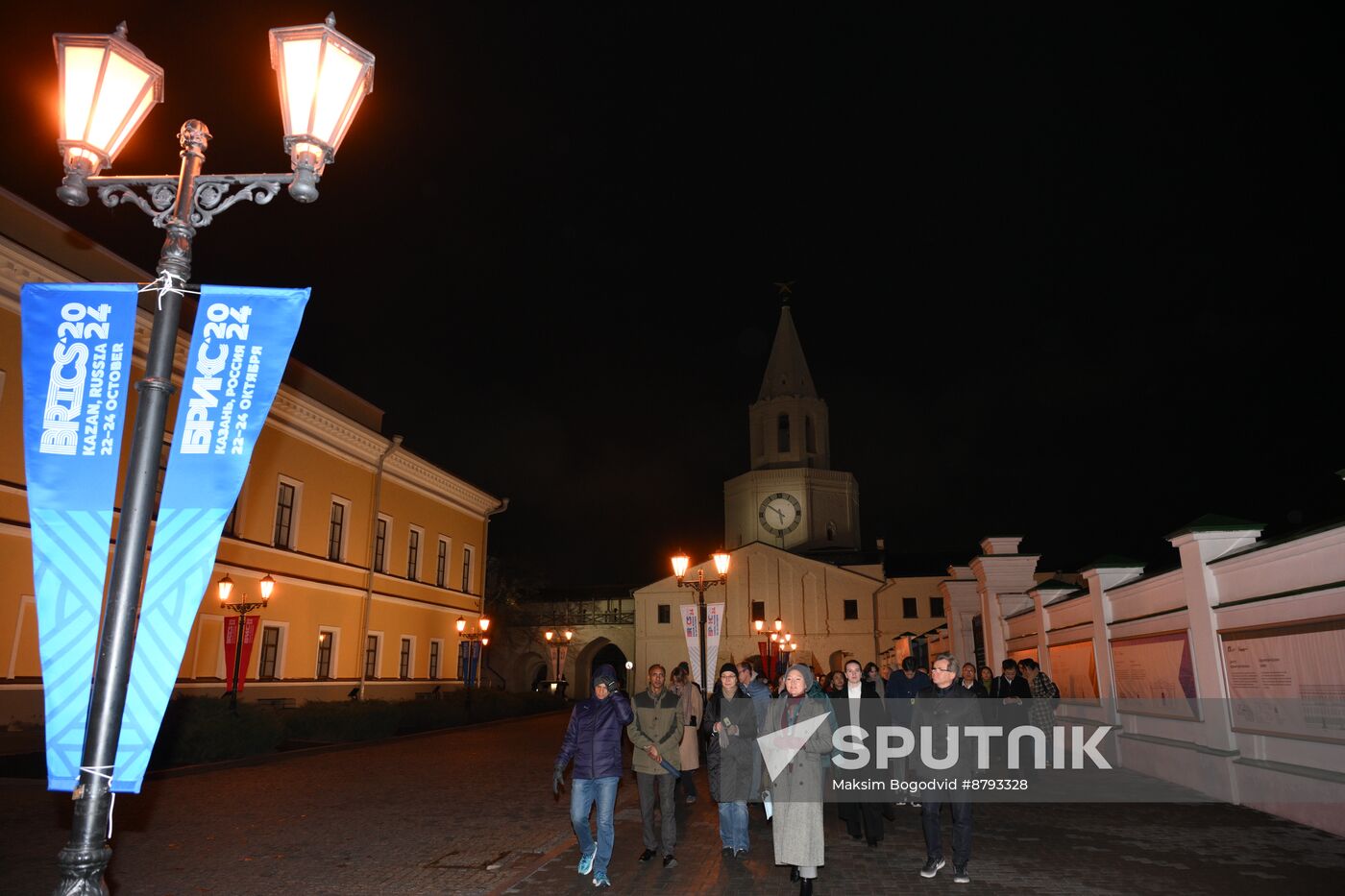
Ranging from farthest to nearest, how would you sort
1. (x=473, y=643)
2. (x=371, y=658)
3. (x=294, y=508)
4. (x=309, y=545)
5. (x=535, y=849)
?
(x=473, y=643) → (x=371, y=658) → (x=309, y=545) → (x=294, y=508) → (x=535, y=849)

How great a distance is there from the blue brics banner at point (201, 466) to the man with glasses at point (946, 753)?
5.96m

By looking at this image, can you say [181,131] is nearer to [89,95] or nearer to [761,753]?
[89,95]

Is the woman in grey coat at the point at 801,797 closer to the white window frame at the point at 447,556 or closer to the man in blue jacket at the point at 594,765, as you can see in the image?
the man in blue jacket at the point at 594,765

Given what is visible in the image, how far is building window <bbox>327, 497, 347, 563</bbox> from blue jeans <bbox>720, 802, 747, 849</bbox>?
67.5 feet

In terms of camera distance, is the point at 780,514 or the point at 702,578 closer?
the point at 702,578

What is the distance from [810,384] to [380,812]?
2273 inches

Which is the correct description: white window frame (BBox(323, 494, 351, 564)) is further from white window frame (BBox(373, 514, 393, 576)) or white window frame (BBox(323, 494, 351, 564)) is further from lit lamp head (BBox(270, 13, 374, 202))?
lit lamp head (BBox(270, 13, 374, 202))

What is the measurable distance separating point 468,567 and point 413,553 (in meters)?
5.28

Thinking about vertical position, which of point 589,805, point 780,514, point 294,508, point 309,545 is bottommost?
point 589,805

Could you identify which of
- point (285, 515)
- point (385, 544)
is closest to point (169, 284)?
point (285, 515)

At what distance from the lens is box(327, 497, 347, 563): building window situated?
26328 millimetres

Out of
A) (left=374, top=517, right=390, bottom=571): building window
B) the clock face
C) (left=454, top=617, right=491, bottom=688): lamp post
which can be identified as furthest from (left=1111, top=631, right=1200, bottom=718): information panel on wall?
the clock face

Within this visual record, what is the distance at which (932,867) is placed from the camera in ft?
24.7

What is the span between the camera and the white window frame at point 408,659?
29672 millimetres
